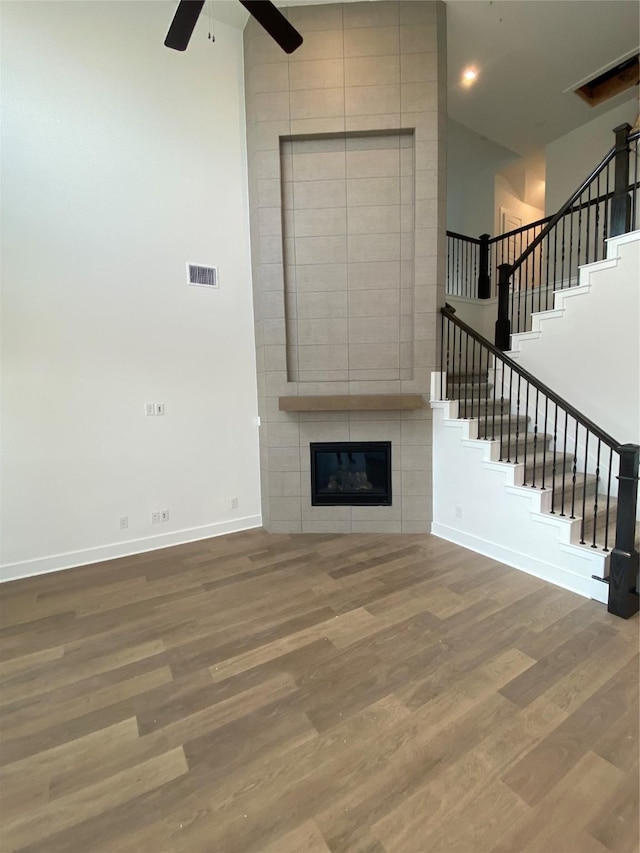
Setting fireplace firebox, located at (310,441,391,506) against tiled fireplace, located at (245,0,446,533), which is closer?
tiled fireplace, located at (245,0,446,533)

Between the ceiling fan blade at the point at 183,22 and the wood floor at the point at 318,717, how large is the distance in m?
3.29

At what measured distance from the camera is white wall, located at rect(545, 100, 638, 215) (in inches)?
215

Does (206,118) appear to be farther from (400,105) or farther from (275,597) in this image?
(275,597)

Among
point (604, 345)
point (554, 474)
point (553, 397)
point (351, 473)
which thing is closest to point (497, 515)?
point (554, 474)

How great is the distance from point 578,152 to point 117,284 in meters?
7.01

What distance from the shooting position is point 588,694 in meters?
1.83

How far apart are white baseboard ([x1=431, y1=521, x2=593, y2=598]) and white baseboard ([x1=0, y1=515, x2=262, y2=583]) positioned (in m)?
1.98

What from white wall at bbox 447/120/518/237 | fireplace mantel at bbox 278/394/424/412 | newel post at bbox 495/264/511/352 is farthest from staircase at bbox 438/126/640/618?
white wall at bbox 447/120/518/237

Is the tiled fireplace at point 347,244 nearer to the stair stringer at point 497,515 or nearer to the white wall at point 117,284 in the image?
the stair stringer at point 497,515

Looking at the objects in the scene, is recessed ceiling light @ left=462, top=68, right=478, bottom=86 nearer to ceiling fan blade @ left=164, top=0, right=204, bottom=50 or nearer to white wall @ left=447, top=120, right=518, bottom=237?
white wall @ left=447, top=120, right=518, bottom=237

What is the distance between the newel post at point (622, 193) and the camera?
11.9 feet

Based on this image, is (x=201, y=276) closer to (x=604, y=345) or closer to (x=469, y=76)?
(x=604, y=345)

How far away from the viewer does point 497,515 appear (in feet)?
10.7

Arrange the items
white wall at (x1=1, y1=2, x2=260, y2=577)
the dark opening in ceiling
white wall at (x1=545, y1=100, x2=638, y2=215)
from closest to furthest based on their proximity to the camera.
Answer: white wall at (x1=1, y1=2, x2=260, y2=577)
the dark opening in ceiling
white wall at (x1=545, y1=100, x2=638, y2=215)
